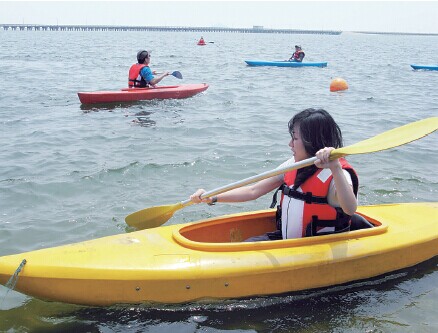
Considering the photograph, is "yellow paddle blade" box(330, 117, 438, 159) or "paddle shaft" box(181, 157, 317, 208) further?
"yellow paddle blade" box(330, 117, 438, 159)

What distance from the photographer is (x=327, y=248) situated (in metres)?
3.19

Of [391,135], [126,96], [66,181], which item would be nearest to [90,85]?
[126,96]

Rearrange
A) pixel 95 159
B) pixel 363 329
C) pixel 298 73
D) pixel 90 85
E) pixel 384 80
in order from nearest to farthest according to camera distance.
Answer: pixel 363 329 → pixel 95 159 → pixel 90 85 → pixel 384 80 → pixel 298 73

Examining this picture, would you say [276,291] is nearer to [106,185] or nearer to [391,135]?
[391,135]

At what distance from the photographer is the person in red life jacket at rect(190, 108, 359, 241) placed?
9.55ft

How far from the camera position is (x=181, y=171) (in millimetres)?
5938

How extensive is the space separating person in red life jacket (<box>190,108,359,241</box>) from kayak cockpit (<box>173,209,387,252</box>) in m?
0.08

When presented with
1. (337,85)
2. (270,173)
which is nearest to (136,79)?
(337,85)

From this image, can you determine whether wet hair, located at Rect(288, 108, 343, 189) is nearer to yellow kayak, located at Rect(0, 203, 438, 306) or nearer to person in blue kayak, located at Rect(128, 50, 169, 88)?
yellow kayak, located at Rect(0, 203, 438, 306)

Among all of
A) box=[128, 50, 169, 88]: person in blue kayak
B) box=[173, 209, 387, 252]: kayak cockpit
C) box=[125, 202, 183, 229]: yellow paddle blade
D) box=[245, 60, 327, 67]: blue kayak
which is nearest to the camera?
box=[173, 209, 387, 252]: kayak cockpit

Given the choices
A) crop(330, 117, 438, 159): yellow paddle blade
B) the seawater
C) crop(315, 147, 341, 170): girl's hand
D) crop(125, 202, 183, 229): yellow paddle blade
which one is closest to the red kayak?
the seawater

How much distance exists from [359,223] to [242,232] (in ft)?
2.61

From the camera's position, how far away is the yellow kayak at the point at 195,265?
2.89 metres

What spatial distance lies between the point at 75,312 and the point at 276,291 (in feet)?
3.81
